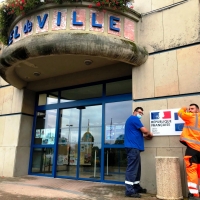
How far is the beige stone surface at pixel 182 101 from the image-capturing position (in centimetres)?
533

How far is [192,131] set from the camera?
4680 mm

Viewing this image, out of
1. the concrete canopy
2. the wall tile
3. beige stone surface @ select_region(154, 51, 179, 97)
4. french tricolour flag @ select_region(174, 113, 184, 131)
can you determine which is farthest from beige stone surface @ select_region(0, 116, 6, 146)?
french tricolour flag @ select_region(174, 113, 184, 131)

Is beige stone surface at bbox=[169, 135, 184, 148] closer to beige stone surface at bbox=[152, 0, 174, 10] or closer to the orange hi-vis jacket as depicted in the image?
the orange hi-vis jacket

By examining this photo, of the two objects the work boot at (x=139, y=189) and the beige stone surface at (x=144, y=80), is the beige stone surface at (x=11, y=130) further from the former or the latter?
the work boot at (x=139, y=189)

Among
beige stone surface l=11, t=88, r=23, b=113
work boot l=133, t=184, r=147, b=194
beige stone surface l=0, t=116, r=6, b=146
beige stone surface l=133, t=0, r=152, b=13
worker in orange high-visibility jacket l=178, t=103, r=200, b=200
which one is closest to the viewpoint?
worker in orange high-visibility jacket l=178, t=103, r=200, b=200

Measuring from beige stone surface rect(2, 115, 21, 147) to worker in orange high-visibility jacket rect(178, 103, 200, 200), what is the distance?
19.4ft

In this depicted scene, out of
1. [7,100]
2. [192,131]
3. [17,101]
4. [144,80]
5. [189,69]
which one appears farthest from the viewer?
[7,100]

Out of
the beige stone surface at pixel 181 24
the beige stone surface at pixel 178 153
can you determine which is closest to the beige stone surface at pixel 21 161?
the beige stone surface at pixel 178 153

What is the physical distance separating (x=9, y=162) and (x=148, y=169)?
16.7 feet

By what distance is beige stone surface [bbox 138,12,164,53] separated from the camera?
6.13 m

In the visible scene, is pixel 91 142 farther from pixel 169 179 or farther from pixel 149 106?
pixel 169 179

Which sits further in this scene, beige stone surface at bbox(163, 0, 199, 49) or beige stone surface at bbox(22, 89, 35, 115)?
beige stone surface at bbox(22, 89, 35, 115)

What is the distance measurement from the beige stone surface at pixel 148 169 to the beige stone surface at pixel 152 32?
2705 millimetres

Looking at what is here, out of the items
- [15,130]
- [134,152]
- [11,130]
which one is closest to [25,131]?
[15,130]
